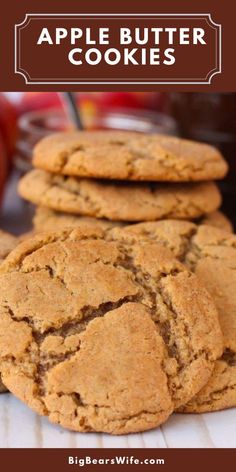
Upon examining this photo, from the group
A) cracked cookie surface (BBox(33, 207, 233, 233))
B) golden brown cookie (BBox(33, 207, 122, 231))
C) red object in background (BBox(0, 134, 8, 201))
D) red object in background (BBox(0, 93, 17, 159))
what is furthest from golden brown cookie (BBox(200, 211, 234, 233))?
red object in background (BBox(0, 93, 17, 159))

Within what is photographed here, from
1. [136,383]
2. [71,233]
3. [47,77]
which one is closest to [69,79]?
[47,77]

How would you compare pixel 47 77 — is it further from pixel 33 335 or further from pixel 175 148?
pixel 33 335

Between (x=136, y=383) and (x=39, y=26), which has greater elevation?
(x=39, y=26)

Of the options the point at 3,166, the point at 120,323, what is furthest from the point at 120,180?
the point at 3,166

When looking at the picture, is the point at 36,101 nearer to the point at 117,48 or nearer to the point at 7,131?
the point at 7,131

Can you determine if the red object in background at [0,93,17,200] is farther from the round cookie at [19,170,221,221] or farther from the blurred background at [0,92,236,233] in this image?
the round cookie at [19,170,221,221]

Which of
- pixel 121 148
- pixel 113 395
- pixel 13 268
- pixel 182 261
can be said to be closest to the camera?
pixel 113 395
